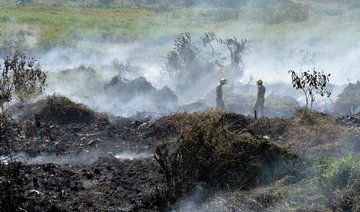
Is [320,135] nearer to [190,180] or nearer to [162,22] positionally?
[190,180]

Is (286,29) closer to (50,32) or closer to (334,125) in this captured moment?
(50,32)

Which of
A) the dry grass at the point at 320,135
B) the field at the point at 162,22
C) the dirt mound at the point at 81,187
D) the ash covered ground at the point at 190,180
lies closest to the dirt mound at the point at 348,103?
the dry grass at the point at 320,135

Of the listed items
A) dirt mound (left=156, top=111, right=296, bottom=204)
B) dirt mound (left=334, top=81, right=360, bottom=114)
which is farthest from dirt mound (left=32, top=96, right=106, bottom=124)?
dirt mound (left=334, top=81, right=360, bottom=114)

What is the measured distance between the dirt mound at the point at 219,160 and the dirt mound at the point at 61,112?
6691 mm

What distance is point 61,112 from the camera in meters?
14.7

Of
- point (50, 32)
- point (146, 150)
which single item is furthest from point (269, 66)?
point (146, 150)

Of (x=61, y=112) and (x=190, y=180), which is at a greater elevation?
(x=190, y=180)

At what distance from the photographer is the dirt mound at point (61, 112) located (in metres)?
14.6

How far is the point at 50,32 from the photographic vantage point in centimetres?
3083

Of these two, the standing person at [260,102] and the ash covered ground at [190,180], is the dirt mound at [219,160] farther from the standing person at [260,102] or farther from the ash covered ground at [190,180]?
the standing person at [260,102]

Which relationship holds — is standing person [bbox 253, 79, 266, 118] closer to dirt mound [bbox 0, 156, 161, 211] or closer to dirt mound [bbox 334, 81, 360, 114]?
dirt mound [bbox 334, 81, 360, 114]

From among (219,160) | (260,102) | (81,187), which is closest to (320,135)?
(260,102)

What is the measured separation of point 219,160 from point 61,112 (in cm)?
728

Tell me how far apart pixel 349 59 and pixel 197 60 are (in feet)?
31.7
